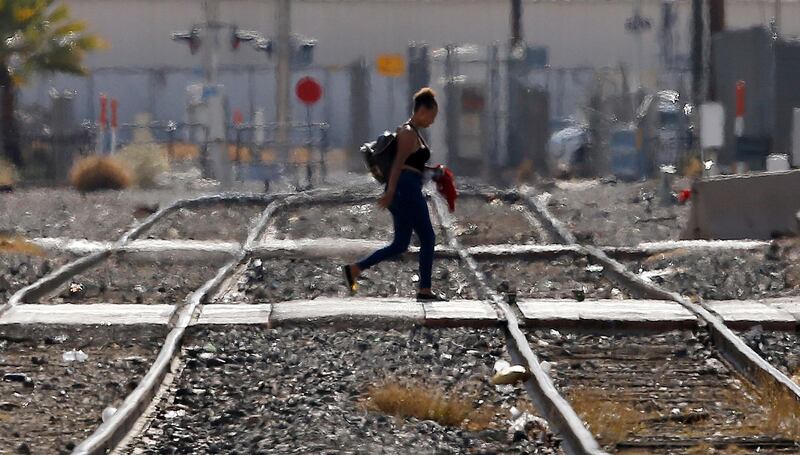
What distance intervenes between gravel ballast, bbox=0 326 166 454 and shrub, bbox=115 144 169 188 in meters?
20.9

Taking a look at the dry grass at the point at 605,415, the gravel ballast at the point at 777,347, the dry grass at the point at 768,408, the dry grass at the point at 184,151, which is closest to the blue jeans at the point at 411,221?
the gravel ballast at the point at 777,347

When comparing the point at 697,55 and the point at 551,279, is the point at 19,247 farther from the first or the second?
the point at 697,55

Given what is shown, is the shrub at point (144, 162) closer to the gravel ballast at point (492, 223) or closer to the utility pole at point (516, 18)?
the gravel ballast at point (492, 223)

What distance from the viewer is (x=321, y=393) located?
882cm

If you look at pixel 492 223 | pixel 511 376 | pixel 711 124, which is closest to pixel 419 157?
pixel 511 376

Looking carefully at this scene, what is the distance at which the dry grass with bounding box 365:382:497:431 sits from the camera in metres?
8.16

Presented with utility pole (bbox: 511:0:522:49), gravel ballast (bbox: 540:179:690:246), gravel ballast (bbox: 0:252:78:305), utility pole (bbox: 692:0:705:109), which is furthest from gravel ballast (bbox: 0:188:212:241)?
utility pole (bbox: 511:0:522:49)

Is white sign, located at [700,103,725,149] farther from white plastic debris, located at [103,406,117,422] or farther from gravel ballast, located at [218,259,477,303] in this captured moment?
white plastic debris, located at [103,406,117,422]

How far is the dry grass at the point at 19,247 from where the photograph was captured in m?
17.0

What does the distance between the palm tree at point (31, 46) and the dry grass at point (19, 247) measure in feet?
58.6

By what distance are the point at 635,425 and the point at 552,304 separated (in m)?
4.18

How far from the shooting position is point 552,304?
12.1 metres

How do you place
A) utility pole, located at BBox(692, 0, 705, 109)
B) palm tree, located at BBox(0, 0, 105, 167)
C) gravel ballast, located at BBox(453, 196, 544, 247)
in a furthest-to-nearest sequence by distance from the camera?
palm tree, located at BBox(0, 0, 105, 167) → utility pole, located at BBox(692, 0, 705, 109) → gravel ballast, located at BBox(453, 196, 544, 247)

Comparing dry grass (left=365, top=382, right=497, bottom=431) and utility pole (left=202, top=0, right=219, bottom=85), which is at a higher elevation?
utility pole (left=202, top=0, right=219, bottom=85)
